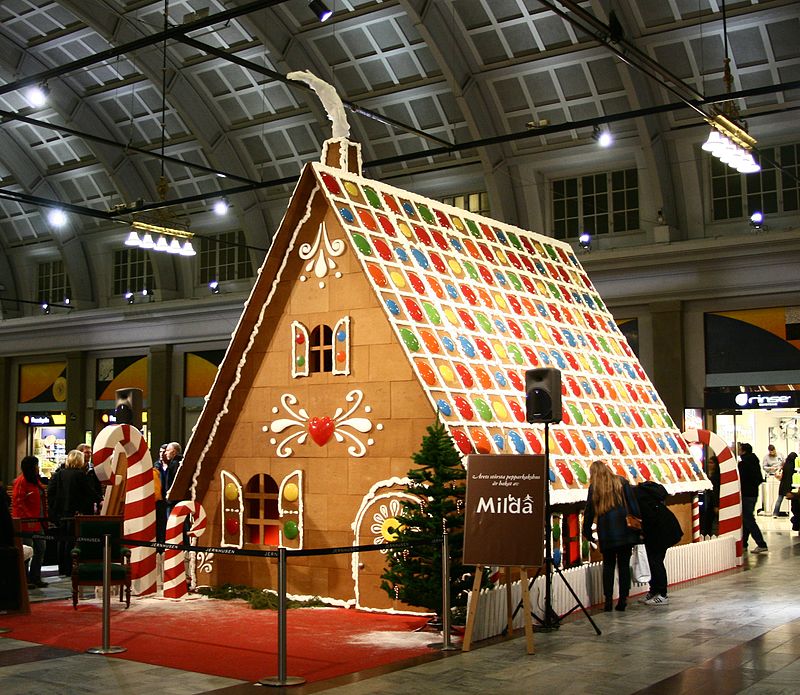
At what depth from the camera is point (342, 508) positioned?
9438 millimetres

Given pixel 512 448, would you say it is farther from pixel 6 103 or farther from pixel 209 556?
pixel 6 103

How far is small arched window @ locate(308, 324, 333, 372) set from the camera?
9805 millimetres

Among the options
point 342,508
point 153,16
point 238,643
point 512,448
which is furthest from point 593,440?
point 153,16

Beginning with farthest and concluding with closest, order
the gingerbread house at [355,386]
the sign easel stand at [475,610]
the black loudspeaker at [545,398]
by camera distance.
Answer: the gingerbread house at [355,386] < the black loudspeaker at [545,398] < the sign easel stand at [475,610]

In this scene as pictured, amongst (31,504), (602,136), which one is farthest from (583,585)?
(602,136)

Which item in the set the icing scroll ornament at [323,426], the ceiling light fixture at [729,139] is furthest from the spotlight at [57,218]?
the ceiling light fixture at [729,139]

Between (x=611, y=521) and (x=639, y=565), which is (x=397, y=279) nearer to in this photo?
(x=611, y=521)

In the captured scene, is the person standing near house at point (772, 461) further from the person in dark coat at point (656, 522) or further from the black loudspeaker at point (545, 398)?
the black loudspeaker at point (545, 398)

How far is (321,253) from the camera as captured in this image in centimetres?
991

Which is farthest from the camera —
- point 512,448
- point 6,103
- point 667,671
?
point 6,103

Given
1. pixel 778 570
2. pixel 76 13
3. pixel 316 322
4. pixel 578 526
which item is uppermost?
pixel 76 13

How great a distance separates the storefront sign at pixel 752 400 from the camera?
1748cm

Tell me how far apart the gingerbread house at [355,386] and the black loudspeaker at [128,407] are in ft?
3.41

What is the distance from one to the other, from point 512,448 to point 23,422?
23558mm
